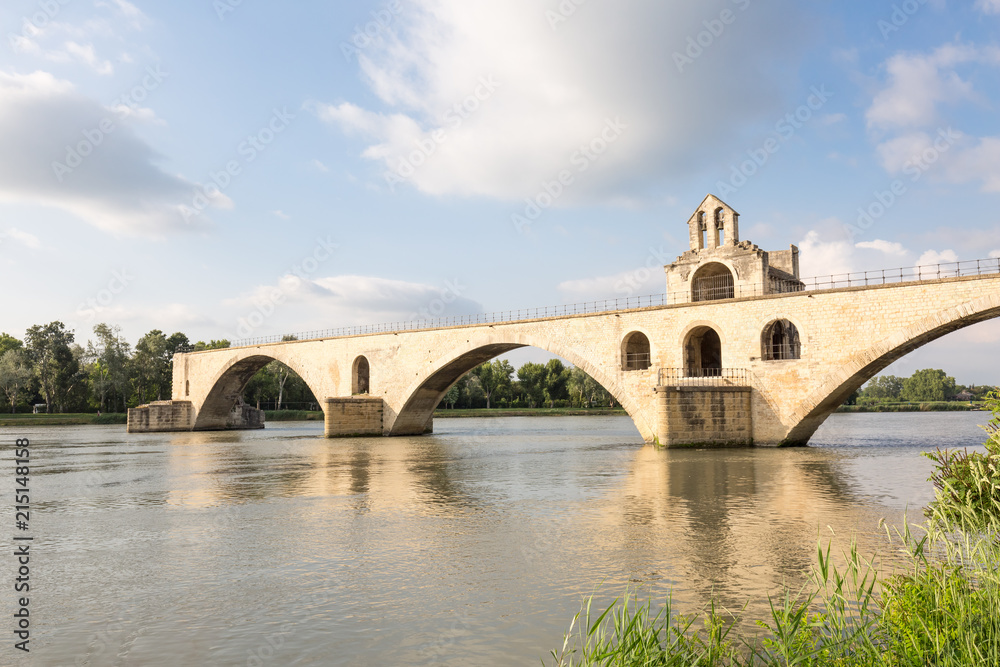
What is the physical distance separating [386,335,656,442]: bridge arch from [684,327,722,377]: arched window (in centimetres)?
280

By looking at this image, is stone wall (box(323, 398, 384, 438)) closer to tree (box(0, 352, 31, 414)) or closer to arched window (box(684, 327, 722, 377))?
arched window (box(684, 327, 722, 377))

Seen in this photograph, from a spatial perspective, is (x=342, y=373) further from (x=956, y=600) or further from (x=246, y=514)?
(x=956, y=600)

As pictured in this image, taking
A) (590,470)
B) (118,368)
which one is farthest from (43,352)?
(590,470)

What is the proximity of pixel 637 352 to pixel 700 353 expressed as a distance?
288cm

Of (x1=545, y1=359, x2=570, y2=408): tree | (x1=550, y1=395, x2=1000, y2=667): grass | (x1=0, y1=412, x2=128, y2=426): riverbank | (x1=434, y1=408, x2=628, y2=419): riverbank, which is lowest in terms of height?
(x1=434, y1=408, x2=628, y2=419): riverbank

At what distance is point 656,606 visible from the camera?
20.6ft

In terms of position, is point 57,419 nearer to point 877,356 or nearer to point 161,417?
point 161,417

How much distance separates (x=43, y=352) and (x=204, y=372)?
74.5 feet

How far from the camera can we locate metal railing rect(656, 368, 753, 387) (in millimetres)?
26281

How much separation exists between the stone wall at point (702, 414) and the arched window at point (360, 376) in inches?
921

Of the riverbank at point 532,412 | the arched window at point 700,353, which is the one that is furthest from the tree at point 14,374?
the arched window at point 700,353

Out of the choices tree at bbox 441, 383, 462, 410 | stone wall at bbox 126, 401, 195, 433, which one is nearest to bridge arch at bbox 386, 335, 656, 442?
stone wall at bbox 126, 401, 195, 433

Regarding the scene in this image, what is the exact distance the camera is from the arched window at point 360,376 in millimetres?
43906

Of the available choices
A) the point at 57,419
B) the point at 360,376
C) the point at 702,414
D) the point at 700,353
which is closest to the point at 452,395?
the point at 360,376
